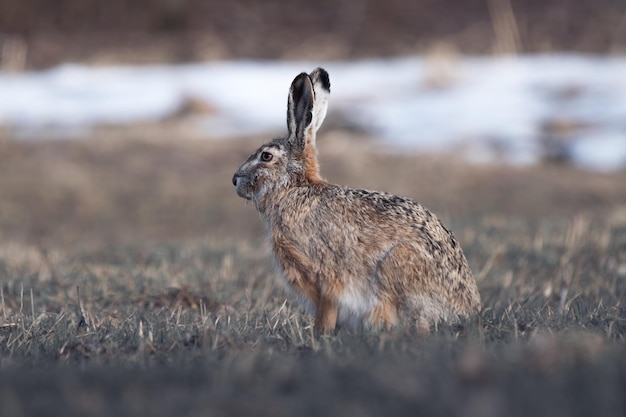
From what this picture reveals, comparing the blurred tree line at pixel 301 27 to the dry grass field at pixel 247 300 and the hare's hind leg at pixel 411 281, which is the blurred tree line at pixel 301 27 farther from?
the hare's hind leg at pixel 411 281

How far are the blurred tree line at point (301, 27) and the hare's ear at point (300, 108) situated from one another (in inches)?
708

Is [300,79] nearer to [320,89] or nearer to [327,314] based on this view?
[320,89]

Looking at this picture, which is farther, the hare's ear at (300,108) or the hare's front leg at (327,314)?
the hare's ear at (300,108)

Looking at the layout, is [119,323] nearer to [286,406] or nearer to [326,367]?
[326,367]

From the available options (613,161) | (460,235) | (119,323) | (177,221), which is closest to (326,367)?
(119,323)

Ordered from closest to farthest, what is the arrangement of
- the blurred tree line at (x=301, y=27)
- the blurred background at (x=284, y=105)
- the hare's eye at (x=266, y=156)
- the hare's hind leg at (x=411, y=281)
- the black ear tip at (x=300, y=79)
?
the hare's hind leg at (x=411, y=281) → the black ear tip at (x=300, y=79) → the hare's eye at (x=266, y=156) → the blurred background at (x=284, y=105) → the blurred tree line at (x=301, y=27)

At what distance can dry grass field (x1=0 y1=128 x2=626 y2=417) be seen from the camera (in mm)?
2955

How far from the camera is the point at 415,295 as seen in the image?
526 cm

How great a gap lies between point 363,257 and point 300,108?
117 centimetres

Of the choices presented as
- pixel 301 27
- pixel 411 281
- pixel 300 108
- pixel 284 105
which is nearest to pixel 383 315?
pixel 411 281

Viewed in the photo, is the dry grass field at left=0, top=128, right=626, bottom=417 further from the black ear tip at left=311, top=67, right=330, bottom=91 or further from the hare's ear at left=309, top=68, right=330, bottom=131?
the black ear tip at left=311, top=67, right=330, bottom=91

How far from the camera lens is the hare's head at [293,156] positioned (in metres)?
5.95

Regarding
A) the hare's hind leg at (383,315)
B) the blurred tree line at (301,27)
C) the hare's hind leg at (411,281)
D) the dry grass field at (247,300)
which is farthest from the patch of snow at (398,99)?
the hare's hind leg at (383,315)

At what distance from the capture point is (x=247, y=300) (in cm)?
664
